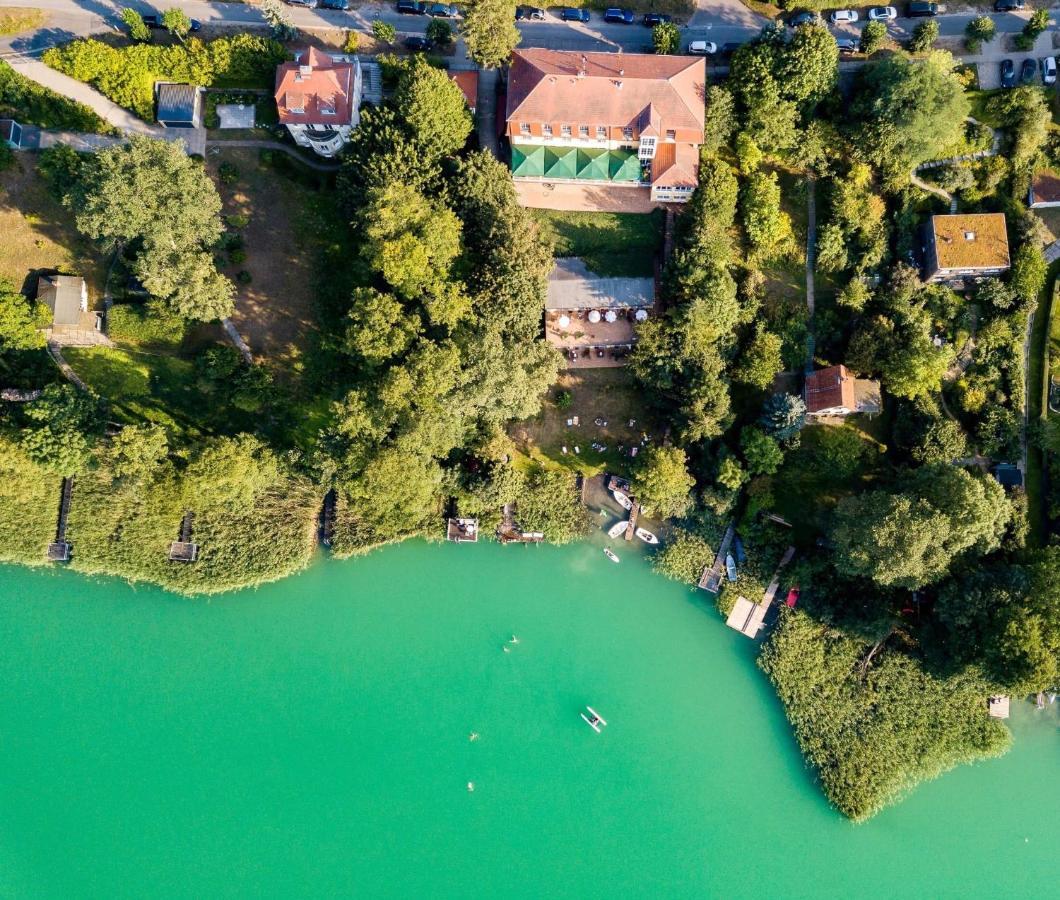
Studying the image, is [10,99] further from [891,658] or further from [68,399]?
[891,658]

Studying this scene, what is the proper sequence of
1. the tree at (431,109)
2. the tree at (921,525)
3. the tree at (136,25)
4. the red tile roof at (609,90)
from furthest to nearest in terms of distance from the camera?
1. the tree at (136,25)
2. the red tile roof at (609,90)
3. the tree at (431,109)
4. the tree at (921,525)

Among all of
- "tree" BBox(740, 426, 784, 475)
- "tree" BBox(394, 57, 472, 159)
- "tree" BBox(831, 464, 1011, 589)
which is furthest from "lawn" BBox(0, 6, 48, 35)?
"tree" BBox(831, 464, 1011, 589)

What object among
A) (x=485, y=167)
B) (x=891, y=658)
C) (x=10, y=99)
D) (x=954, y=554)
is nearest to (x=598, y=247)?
(x=485, y=167)

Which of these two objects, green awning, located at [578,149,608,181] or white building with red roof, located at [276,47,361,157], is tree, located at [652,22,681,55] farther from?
white building with red roof, located at [276,47,361,157]

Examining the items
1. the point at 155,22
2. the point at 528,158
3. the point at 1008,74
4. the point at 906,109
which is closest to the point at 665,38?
the point at 528,158

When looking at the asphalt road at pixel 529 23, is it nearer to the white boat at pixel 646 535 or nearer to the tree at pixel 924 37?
the tree at pixel 924 37

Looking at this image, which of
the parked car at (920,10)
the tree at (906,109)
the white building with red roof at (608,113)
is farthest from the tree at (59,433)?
the parked car at (920,10)
